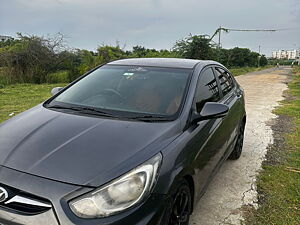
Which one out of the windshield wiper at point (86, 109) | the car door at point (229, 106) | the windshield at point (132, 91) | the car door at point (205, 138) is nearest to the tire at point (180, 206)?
the car door at point (205, 138)

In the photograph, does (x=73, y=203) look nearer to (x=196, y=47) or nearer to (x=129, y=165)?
(x=129, y=165)

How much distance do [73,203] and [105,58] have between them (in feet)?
53.0

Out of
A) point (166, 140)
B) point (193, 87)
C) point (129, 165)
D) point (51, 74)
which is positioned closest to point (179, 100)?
point (193, 87)

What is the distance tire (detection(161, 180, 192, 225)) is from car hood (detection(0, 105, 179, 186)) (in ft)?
1.19

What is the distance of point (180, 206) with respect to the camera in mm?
2113

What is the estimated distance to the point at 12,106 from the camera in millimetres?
7441

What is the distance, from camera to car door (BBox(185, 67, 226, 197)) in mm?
2295

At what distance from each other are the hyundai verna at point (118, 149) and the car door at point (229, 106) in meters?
0.10

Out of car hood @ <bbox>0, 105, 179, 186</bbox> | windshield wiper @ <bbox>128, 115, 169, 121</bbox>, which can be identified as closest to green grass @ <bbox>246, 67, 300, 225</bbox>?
windshield wiper @ <bbox>128, 115, 169, 121</bbox>

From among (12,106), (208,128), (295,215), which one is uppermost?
(208,128)

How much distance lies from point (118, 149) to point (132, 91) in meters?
1.03

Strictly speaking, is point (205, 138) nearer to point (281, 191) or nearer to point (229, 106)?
point (229, 106)

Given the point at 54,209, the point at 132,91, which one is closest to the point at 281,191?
the point at 132,91

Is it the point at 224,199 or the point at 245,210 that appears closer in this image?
the point at 245,210
